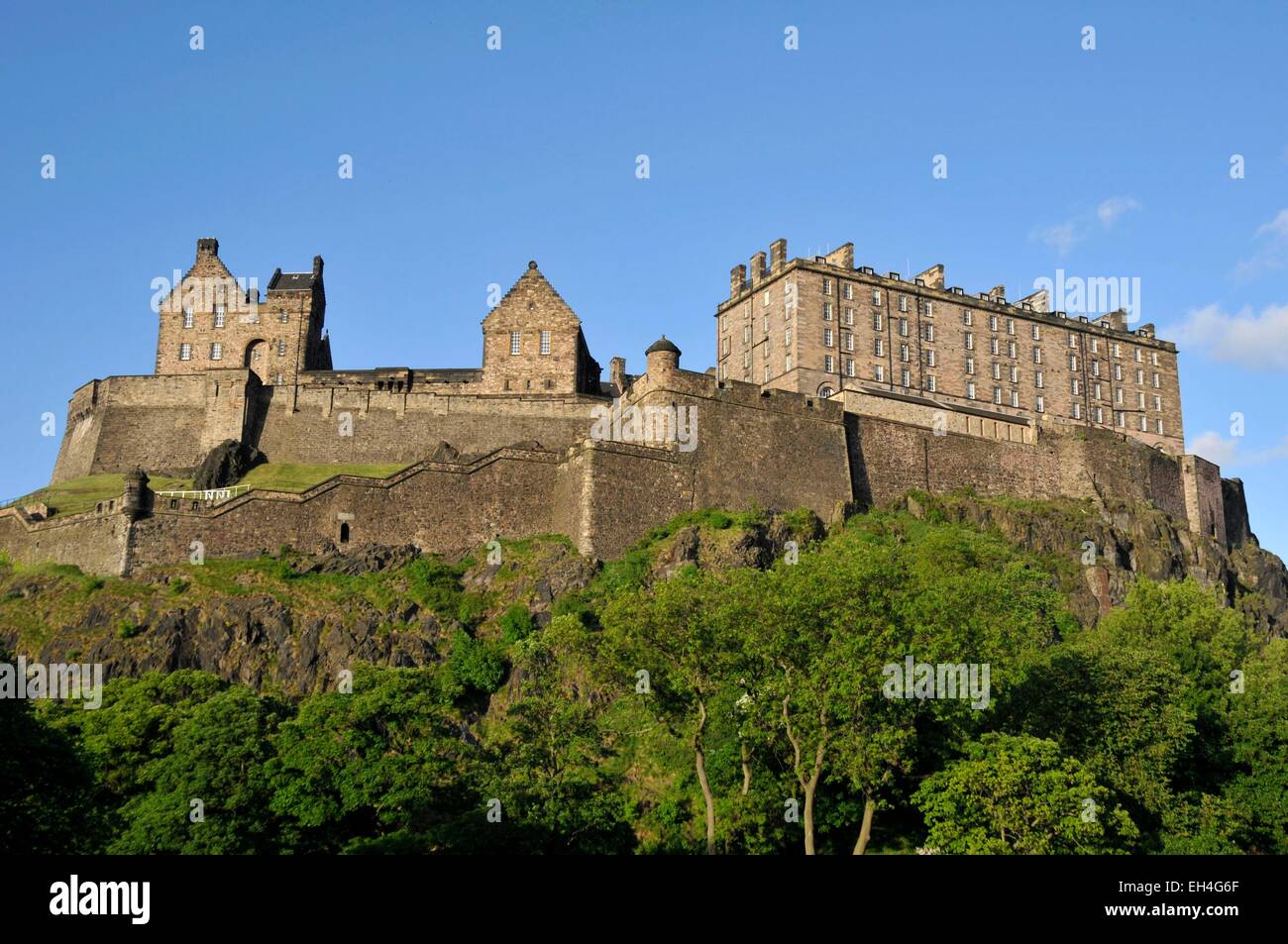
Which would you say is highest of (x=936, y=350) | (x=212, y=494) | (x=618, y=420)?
(x=936, y=350)

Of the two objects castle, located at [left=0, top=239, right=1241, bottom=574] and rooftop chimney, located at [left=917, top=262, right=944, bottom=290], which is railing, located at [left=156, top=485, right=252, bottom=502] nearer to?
castle, located at [left=0, top=239, right=1241, bottom=574]

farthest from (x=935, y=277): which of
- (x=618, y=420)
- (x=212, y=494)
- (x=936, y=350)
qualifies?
(x=212, y=494)

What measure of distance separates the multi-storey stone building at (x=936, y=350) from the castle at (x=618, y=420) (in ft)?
0.48

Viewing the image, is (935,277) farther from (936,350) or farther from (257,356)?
(257,356)

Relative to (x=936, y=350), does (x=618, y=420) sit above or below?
below

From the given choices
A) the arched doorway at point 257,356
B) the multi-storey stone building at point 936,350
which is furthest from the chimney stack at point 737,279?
the arched doorway at point 257,356

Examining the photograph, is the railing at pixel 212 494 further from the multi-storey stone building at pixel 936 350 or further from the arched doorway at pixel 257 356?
the multi-storey stone building at pixel 936 350

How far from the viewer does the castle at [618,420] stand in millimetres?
60156

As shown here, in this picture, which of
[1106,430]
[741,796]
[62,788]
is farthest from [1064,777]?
[1106,430]

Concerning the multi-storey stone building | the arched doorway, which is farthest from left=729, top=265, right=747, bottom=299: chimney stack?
the arched doorway

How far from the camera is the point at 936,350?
82.1 metres

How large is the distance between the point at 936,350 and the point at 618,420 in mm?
23019
